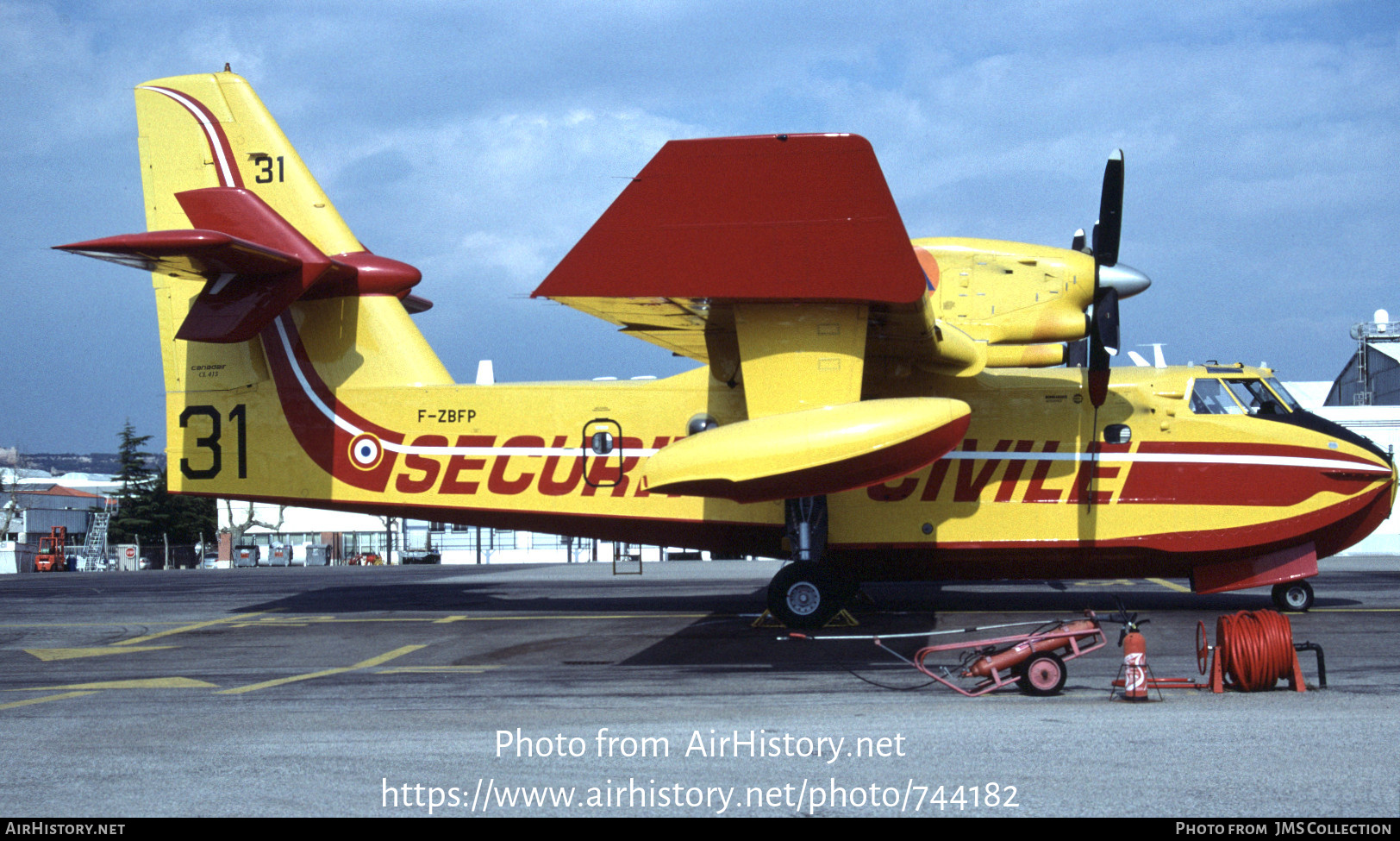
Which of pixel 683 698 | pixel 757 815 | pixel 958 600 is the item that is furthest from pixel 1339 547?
pixel 757 815

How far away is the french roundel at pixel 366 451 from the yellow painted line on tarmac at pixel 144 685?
541 centimetres

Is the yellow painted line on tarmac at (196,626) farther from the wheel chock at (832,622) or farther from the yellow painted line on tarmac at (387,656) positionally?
the wheel chock at (832,622)

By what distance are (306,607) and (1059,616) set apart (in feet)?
41.3

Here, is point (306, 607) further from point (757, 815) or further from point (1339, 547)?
point (1339, 547)

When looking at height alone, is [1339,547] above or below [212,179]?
below

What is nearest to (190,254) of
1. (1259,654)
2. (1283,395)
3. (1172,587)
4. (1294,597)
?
(1259,654)

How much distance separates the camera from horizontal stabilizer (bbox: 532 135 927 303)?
9977 mm

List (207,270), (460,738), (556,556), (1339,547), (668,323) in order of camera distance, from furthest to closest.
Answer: (556,556) < (1339,547) < (207,270) < (668,323) < (460,738)

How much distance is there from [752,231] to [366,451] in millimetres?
8216

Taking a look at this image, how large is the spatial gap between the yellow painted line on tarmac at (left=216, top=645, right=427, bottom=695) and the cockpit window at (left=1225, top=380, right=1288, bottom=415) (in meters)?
11.9

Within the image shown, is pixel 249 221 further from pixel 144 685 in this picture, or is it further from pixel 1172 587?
pixel 1172 587

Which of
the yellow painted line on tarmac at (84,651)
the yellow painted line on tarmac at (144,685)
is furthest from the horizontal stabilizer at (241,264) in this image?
the yellow painted line on tarmac at (144,685)
